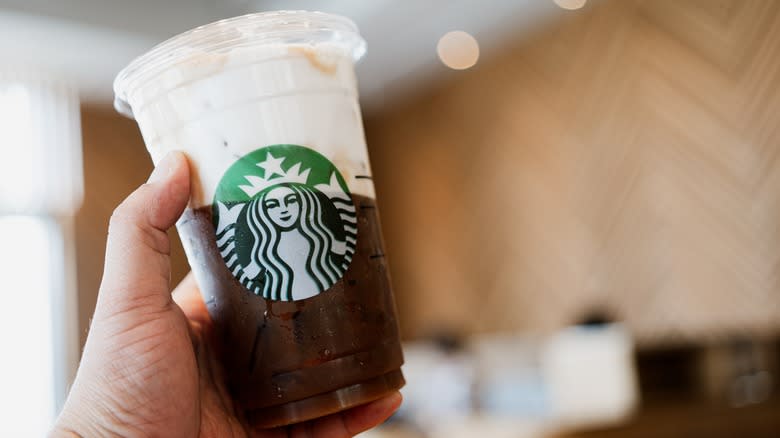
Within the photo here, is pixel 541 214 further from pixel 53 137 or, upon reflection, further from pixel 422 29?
pixel 53 137

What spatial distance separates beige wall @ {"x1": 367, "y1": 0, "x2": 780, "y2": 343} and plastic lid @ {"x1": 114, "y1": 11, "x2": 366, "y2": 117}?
9.34 ft

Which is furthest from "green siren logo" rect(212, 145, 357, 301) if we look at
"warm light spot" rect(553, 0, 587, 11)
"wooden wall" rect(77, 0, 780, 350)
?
"warm light spot" rect(553, 0, 587, 11)

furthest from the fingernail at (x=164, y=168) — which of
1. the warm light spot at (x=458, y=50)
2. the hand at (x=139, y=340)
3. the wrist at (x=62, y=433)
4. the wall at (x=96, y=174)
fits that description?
the warm light spot at (x=458, y=50)

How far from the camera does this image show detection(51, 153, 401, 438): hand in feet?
2.58

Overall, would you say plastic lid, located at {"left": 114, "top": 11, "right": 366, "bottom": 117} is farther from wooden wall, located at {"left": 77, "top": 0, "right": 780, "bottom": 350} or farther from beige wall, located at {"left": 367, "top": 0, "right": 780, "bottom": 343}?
beige wall, located at {"left": 367, "top": 0, "right": 780, "bottom": 343}

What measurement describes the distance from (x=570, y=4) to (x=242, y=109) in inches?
141

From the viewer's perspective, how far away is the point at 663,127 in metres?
3.57

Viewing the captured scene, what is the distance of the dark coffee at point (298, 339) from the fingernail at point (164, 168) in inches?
2.3

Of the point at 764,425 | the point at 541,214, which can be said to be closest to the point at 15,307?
the point at 541,214

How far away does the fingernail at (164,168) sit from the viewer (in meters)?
0.80

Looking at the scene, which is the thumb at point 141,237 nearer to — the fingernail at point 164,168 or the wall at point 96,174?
the fingernail at point 164,168

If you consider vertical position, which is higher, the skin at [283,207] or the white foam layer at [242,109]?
the white foam layer at [242,109]

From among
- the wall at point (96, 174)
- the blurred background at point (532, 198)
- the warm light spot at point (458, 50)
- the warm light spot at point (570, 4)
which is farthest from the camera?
the warm light spot at point (458, 50)

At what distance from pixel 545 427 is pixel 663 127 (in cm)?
184
